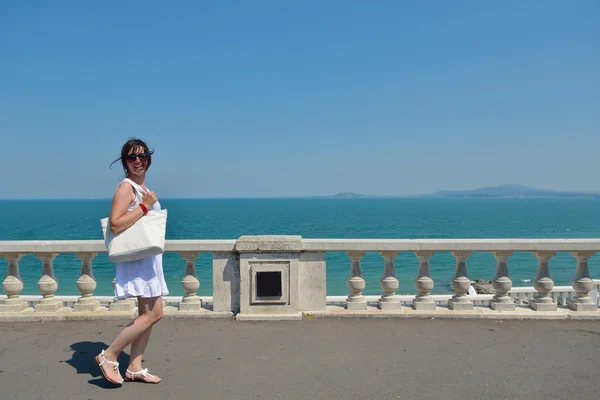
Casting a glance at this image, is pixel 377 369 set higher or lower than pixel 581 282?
lower

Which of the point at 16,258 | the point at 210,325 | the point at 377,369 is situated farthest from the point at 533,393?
the point at 16,258

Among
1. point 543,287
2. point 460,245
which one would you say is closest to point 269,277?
point 460,245

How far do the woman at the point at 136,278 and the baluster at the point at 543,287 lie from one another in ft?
15.6

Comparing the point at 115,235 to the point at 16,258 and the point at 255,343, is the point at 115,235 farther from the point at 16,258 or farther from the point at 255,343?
the point at 16,258

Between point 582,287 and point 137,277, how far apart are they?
5.45 meters

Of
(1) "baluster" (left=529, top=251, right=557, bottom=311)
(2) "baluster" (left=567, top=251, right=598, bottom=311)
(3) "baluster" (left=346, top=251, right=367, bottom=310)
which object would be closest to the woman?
(3) "baluster" (left=346, top=251, right=367, bottom=310)

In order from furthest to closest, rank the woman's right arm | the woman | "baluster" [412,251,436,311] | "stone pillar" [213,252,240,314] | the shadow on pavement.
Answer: "baluster" [412,251,436,311] < "stone pillar" [213,252,240,314] < the shadow on pavement < the woman < the woman's right arm

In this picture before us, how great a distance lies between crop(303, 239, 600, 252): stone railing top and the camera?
18.6 feet

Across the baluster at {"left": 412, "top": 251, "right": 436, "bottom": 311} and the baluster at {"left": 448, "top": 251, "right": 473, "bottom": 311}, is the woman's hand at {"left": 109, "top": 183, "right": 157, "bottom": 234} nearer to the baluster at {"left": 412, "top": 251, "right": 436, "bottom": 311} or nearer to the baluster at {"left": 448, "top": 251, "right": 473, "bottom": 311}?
the baluster at {"left": 412, "top": 251, "right": 436, "bottom": 311}

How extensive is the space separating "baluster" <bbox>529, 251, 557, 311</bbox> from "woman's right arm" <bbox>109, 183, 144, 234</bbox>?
5.03m

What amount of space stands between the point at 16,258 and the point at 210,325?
273 centimetres

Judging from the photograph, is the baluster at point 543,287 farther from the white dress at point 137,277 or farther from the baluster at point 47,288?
the baluster at point 47,288

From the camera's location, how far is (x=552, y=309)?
5793 millimetres

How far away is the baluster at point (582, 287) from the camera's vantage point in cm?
573
